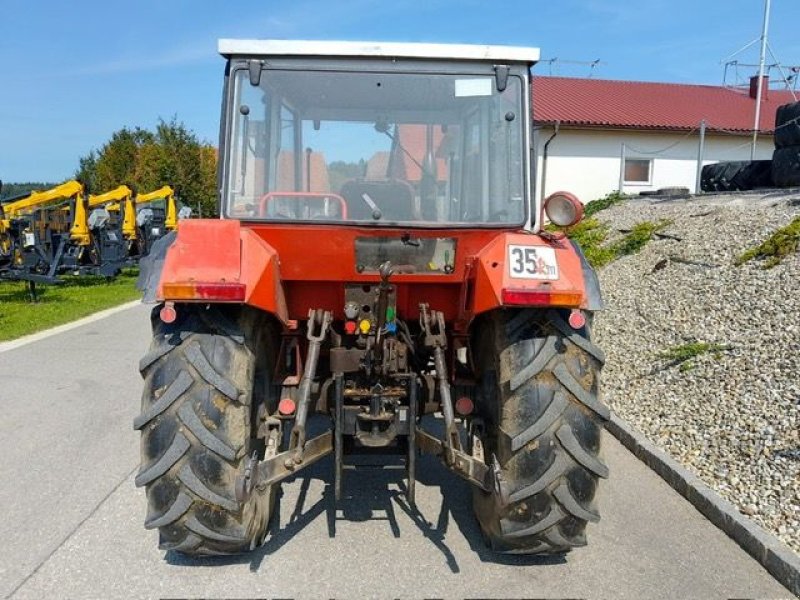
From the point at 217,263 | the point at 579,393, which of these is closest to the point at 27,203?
the point at 217,263

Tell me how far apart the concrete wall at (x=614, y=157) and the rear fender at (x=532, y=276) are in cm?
1995

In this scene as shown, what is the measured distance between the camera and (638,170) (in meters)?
24.9

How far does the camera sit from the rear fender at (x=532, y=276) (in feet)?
10.8

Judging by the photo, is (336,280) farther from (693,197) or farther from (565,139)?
(565,139)

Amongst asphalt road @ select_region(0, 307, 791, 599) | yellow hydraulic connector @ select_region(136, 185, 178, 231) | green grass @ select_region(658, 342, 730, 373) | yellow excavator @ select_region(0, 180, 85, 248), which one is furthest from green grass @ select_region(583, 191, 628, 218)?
asphalt road @ select_region(0, 307, 791, 599)

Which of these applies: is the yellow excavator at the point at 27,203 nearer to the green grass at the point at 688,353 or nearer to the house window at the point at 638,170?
the green grass at the point at 688,353

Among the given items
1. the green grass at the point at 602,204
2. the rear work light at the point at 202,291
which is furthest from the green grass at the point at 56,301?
the green grass at the point at 602,204

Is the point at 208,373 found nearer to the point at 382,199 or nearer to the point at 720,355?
the point at 382,199

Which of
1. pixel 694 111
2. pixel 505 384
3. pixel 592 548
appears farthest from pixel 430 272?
pixel 694 111

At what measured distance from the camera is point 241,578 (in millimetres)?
3553

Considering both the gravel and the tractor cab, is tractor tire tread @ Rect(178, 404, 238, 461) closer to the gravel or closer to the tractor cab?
the tractor cab

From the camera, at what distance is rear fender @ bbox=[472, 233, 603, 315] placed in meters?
3.30

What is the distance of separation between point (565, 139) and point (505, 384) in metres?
21.6

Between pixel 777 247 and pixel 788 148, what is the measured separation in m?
5.35
